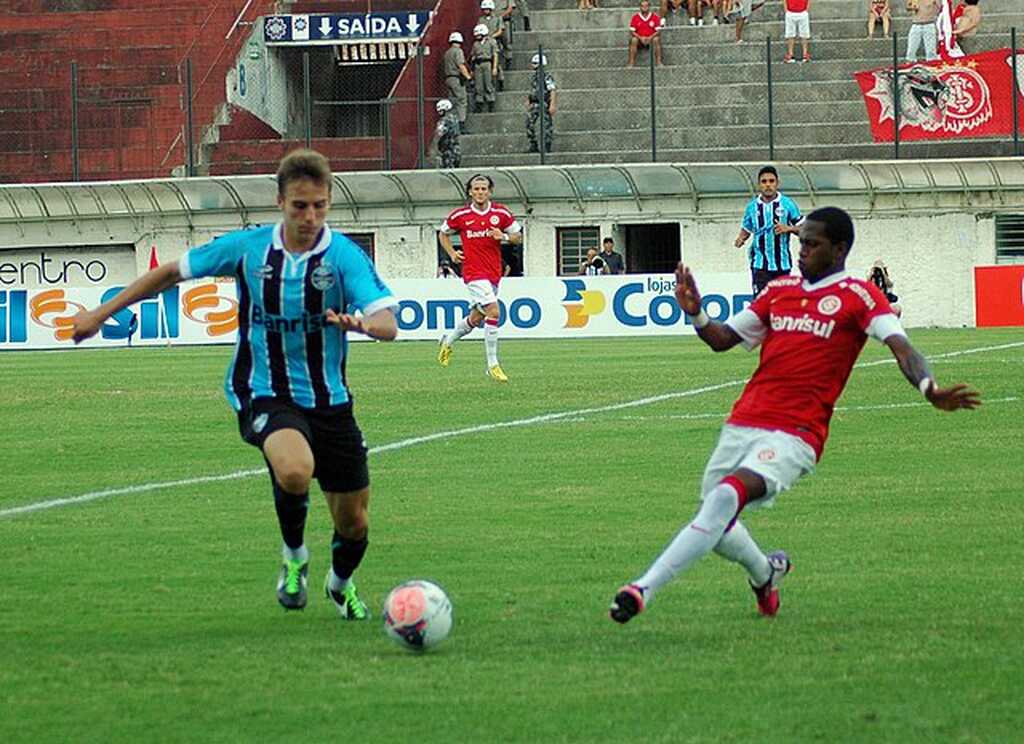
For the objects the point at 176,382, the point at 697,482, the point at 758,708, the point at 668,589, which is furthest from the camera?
the point at 176,382

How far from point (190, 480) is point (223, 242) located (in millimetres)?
5680

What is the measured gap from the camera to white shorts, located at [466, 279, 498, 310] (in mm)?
23859

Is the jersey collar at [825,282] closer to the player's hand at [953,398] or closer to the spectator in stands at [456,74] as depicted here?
the player's hand at [953,398]

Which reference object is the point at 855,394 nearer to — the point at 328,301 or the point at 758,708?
the point at 328,301

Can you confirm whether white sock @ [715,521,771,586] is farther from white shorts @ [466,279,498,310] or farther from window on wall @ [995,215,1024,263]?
window on wall @ [995,215,1024,263]

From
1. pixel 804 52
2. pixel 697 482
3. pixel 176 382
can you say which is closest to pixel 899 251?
pixel 804 52

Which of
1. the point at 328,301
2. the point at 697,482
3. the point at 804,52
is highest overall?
the point at 804,52

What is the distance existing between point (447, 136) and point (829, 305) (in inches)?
1376

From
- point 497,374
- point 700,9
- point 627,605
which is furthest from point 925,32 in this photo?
point 627,605

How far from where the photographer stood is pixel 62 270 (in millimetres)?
43875

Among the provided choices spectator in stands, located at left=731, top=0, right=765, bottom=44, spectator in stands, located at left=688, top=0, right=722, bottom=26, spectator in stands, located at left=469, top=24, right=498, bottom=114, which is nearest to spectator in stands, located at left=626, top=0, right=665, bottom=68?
spectator in stands, located at left=731, top=0, right=765, bottom=44

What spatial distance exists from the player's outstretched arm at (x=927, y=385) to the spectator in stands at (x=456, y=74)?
36.1m

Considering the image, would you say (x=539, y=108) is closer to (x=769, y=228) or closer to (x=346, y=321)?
(x=769, y=228)

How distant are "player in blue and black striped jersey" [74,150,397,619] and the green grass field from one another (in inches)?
15.6
